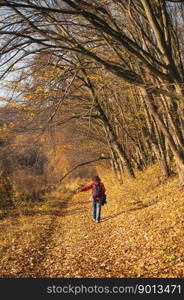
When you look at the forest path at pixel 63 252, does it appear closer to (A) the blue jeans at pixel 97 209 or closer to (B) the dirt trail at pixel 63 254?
(B) the dirt trail at pixel 63 254

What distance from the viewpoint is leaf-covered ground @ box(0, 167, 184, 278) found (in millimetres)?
5633

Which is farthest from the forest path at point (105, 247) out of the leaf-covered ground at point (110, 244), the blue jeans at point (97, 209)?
the blue jeans at point (97, 209)

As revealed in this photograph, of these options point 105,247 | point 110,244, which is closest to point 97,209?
point 110,244

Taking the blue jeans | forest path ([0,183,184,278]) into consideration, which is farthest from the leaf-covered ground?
the blue jeans

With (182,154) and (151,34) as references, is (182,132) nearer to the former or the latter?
(182,154)

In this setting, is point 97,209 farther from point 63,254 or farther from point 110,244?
point 63,254

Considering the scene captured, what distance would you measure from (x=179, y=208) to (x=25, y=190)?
10978mm

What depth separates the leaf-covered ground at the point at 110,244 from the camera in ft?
18.5

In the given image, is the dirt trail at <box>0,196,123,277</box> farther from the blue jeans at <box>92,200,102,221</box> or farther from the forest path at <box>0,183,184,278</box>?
the blue jeans at <box>92,200,102,221</box>

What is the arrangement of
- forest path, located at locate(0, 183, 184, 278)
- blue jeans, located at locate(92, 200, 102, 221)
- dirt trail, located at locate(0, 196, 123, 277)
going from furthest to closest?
blue jeans, located at locate(92, 200, 102, 221) < dirt trail, located at locate(0, 196, 123, 277) < forest path, located at locate(0, 183, 184, 278)

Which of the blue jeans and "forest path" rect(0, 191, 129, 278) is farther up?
the blue jeans

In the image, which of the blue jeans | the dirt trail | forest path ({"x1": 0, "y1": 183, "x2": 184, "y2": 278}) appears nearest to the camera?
forest path ({"x1": 0, "y1": 183, "x2": 184, "y2": 278})

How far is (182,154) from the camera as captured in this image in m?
9.02

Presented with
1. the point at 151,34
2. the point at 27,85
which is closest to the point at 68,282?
the point at 27,85
